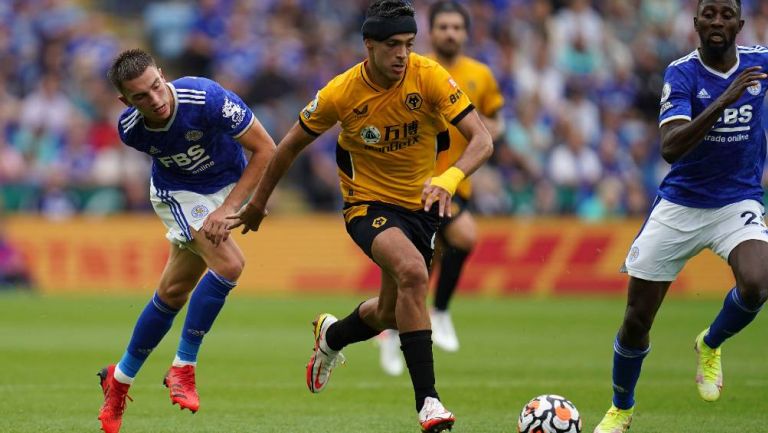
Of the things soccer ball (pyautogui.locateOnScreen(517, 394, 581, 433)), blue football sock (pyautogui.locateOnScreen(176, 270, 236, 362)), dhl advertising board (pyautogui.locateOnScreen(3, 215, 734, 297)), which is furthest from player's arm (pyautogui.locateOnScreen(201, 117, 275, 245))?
dhl advertising board (pyautogui.locateOnScreen(3, 215, 734, 297))

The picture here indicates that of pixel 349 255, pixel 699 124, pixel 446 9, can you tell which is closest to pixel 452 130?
pixel 446 9

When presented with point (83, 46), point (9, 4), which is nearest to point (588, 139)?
point (83, 46)

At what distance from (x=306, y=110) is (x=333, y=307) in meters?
9.38

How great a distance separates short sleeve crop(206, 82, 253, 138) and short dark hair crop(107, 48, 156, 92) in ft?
1.66

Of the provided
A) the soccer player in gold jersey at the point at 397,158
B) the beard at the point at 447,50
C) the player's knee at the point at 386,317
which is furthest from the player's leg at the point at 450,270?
the soccer player in gold jersey at the point at 397,158

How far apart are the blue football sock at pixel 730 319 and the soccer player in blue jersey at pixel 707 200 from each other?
0.02 metres

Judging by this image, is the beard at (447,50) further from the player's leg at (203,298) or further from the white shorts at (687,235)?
the white shorts at (687,235)

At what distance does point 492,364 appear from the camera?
471 inches

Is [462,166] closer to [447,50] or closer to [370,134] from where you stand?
[370,134]

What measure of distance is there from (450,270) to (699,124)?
538 centimetres

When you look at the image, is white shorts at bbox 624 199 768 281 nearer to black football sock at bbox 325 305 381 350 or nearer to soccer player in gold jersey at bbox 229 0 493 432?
soccer player in gold jersey at bbox 229 0 493 432

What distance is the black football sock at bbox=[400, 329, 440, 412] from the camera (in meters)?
7.27

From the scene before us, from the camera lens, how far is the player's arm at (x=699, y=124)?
720 centimetres

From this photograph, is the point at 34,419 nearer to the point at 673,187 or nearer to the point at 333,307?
the point at 673,187
